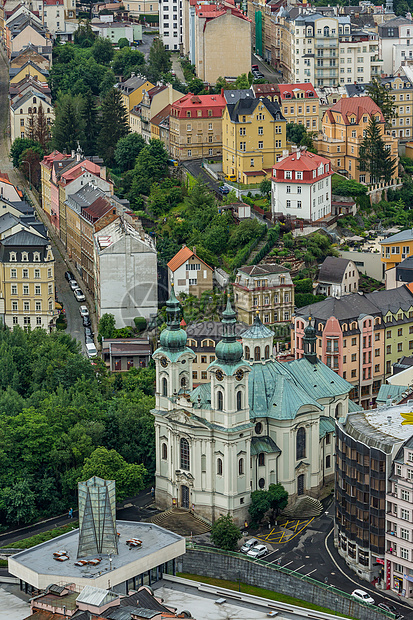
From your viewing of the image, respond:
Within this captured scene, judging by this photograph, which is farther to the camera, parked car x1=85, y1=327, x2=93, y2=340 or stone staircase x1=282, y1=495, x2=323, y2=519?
parked car x1=85, y1=327, x2=93, y2=340

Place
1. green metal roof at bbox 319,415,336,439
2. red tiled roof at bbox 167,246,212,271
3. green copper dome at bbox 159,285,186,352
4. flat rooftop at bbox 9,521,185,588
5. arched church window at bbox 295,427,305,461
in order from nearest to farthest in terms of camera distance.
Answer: flat rooftop at bbox 9,521,185,588, green copper dome at bbox 159,285,186,352, arched church window at bbox 295,427,305,461, green metal roof at bbox 319,415,336,439, red tiled roof at bbox 167,246,212,271

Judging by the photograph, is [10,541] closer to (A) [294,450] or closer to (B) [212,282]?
(A) [294,450]

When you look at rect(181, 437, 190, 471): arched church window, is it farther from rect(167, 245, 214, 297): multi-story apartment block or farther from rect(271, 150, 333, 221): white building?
rect(271, 150, 333, 221): white building

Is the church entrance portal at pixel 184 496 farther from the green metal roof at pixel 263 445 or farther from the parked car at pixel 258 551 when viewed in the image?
the parked car at pixel 258 551

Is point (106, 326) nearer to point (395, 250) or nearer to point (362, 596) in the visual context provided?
point (395, 250)

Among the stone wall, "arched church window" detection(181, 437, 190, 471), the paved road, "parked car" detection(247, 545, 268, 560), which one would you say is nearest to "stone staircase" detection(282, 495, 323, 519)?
the paved road

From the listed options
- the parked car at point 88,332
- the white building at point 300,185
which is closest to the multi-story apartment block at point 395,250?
the white building at point 300,185
